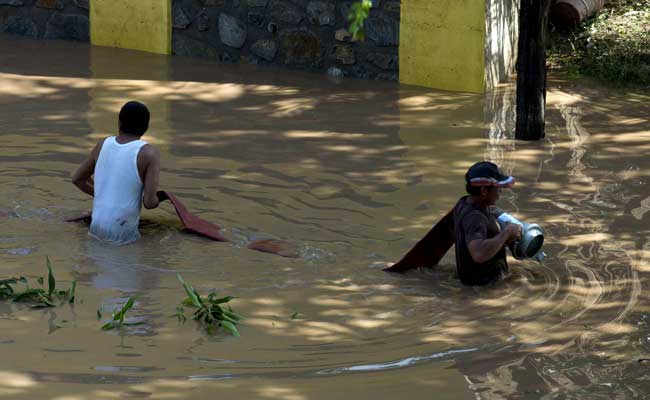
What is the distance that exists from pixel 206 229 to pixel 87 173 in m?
0.90

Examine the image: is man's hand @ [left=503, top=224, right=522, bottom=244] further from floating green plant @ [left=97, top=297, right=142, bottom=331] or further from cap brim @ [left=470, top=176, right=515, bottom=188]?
floating green plant @ [left=97, top=297, right=142, bottom=331]

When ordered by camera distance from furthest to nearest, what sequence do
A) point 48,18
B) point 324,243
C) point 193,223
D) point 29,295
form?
point 48,18 → point 193,223 → point 324,243 → point 29,295

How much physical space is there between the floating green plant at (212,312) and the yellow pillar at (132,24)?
7581mm

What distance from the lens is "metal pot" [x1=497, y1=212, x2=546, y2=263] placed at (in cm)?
651

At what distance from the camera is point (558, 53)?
12.5 m

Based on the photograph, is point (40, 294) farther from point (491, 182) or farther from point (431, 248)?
point (491, 182)

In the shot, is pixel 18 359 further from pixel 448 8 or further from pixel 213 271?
pixel 448 8

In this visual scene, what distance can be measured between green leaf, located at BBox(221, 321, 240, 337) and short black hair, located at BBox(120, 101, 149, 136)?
6.24ft

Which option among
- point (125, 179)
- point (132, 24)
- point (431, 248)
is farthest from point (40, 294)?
point (132, 24)

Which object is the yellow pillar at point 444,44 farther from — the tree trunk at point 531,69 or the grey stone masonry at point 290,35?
the tree trunk at point 531,69

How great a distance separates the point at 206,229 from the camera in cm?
769

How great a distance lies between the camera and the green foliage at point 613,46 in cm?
1172

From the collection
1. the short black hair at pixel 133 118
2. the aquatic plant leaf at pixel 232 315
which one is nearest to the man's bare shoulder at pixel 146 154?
the short black hair at pixel 133 118

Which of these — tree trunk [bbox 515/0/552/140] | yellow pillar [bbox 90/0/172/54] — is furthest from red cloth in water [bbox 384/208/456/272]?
yellow pillar [bbox 90/0/172/54]
